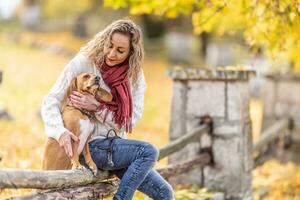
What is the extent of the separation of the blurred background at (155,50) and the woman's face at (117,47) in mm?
1122

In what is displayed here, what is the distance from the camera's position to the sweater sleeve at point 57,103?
15.6 ft

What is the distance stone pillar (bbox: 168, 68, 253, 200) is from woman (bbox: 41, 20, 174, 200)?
7.32 feet

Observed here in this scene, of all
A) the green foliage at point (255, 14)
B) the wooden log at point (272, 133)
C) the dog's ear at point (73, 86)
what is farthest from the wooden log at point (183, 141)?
the wooden log at point (272, 133)

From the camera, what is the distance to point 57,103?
4875mm

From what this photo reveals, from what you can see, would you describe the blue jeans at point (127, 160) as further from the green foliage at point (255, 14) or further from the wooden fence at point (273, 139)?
the wooden fence at point (273, 139)

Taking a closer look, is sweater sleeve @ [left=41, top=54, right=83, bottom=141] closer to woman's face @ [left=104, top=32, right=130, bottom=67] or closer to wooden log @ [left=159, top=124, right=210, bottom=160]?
woman's face @ [left=104, top=32, right=130, bottom=67]

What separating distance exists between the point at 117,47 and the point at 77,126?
2.04ft

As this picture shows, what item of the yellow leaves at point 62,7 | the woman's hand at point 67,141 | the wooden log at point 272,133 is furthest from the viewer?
the yellow leaves at point 62,7

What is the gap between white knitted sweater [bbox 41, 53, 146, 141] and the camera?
4777mm

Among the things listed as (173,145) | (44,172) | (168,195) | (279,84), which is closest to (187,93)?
(173,145)

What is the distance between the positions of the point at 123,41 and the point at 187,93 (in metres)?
2.58

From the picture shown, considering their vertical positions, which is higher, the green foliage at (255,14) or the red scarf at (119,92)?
the green foliage at (255,14)

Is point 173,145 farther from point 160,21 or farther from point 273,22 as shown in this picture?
point 160,21

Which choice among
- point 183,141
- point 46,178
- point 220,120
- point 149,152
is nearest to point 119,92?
point 149,152
